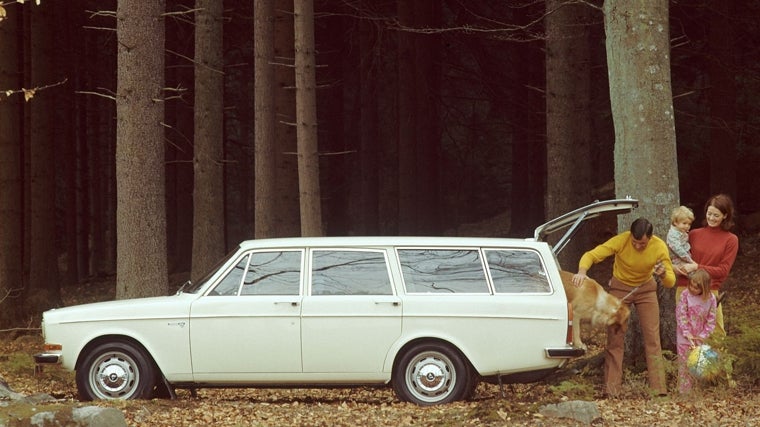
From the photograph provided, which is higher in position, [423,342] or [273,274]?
[273,274]

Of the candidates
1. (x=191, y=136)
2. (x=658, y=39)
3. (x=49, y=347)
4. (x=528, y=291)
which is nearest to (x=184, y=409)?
(x=49, y=347)

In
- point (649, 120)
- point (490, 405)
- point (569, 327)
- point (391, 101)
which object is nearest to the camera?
point (490, 405)

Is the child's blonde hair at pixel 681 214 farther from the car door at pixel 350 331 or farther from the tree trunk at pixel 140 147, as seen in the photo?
the tree trunk at pixel 140 147

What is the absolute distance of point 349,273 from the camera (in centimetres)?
1030

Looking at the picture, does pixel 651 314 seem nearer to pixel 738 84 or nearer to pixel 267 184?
pixel 267 184

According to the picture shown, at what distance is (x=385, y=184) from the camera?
38.6 m

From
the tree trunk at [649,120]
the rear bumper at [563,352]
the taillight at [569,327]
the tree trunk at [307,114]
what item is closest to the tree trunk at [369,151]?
the tree trunk at [307,114]

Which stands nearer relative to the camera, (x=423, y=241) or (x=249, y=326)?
(x=249, y=326)

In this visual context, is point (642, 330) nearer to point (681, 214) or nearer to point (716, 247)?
point (716, 247)

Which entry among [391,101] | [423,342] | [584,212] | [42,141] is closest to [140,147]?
[423,342]

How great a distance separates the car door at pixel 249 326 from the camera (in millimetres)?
10141

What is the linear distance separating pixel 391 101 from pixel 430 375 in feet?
71.7

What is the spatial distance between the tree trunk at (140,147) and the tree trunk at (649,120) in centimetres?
544

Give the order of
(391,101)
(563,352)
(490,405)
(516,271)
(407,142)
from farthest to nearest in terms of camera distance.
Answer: (391,101) → (407,142) → (516,271) → (563,352) → (490,405)
